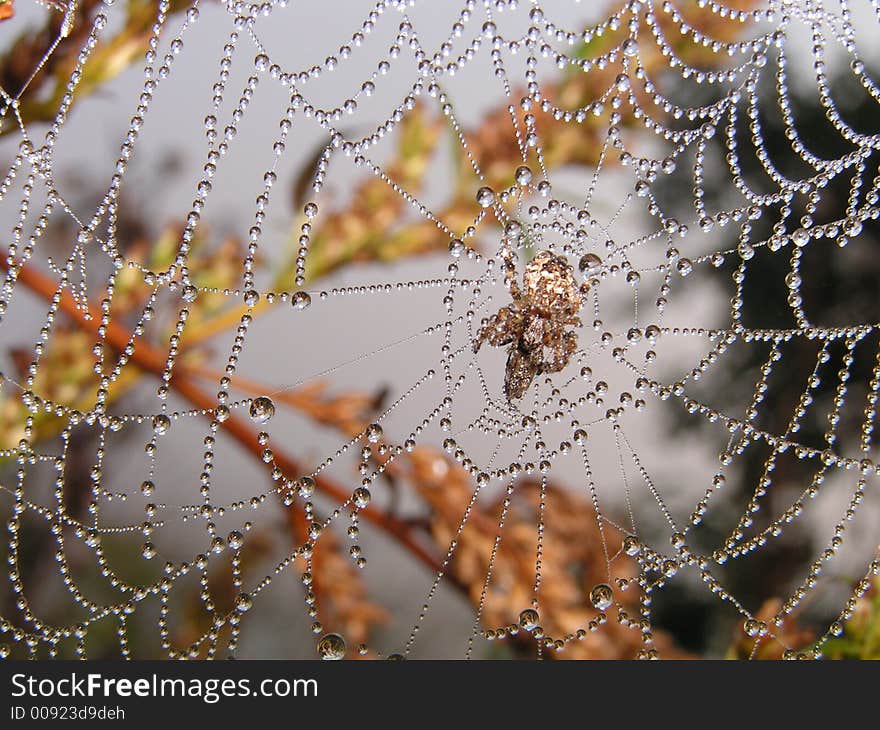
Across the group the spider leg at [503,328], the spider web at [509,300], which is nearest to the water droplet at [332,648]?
the spider web at [509,300]

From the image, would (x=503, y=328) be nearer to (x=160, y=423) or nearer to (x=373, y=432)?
(x=373, y=432)

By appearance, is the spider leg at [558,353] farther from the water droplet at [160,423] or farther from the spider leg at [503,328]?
the water droplet at [160,423]

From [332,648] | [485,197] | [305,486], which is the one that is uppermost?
[485,197]

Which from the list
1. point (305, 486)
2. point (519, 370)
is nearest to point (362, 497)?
point (305, 486)

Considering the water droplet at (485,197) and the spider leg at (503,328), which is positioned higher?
the water droplet at (485,197)

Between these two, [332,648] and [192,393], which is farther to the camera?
[192,393]

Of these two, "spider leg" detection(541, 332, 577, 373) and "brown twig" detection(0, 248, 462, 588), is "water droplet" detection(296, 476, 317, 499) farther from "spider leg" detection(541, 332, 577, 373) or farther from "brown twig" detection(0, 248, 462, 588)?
"spider leg" detection(541, 332, 577, 373)

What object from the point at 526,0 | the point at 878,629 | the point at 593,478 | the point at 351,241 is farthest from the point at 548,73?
the point at 878,629

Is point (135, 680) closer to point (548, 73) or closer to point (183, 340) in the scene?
point (183, 340)
